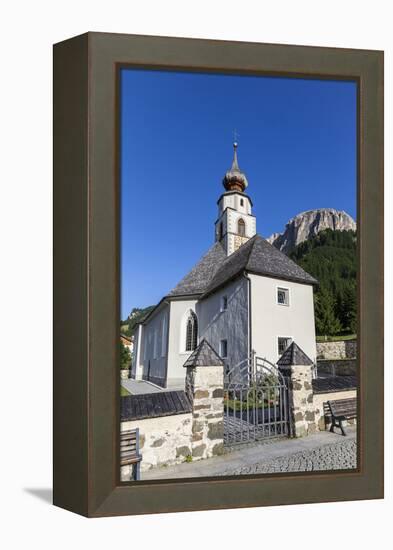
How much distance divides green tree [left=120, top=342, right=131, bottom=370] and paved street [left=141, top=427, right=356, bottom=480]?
1.38 metres

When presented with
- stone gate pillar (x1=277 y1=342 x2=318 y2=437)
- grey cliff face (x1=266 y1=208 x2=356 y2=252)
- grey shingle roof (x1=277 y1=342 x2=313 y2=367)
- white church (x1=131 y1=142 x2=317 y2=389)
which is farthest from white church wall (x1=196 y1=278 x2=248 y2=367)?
grey cliff face (x1=266 y1=208 x2=356 y2=252)

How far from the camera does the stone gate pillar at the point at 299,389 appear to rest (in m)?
7.99

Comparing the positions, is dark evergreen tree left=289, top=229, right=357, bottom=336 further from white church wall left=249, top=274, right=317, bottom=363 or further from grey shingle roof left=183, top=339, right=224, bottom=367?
grey shingle roof left=183, top=339, right=224, bottom=367

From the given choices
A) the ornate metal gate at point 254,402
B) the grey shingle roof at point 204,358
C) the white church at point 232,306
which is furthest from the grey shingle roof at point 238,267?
the ornate metal gate at point 254,402

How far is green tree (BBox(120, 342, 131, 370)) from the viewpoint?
7.13 metres

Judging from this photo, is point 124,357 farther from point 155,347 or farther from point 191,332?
point 191,332

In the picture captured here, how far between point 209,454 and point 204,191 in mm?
3476

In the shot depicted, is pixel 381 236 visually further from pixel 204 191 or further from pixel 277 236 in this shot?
pixel 204 191

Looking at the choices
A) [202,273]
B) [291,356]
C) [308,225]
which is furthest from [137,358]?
[308,225]

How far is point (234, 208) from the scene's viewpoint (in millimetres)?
7555

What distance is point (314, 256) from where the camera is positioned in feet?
26.3

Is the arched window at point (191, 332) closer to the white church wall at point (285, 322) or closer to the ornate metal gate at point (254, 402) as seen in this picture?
the ornate metal gate at point (254, 402)

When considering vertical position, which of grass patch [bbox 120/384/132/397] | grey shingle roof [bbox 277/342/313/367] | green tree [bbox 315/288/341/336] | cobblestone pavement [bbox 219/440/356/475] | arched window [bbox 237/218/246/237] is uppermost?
arched window [bbox 237/218/246/237]

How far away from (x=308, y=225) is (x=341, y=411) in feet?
8.72
